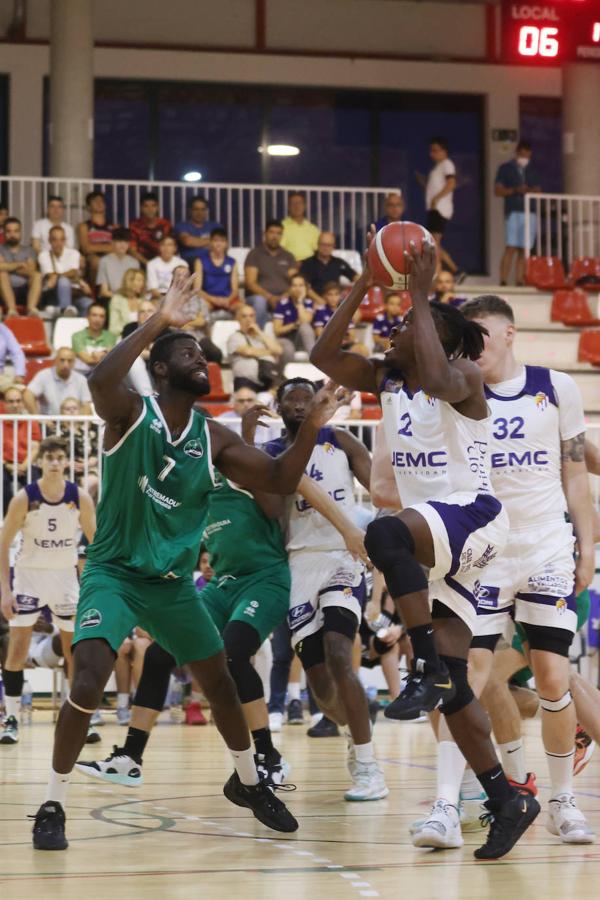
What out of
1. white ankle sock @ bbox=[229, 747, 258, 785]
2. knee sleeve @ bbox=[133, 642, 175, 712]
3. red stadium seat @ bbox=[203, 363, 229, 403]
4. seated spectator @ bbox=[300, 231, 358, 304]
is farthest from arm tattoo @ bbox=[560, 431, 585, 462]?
seated spectator @ bbox=[300, 231, 358, 304]

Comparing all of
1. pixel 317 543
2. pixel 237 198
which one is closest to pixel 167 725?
pixel 317 543

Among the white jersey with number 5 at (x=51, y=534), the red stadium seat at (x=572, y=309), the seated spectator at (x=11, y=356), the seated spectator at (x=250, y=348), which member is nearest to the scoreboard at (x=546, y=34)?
the red stadium seat at (x=572, y=309)

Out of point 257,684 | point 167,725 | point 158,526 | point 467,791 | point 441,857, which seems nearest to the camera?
point 441,857

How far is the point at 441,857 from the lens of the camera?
5.68m

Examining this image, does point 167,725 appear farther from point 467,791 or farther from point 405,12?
point 405,12

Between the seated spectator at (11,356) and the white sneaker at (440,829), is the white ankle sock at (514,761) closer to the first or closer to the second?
the white sneaker at (440,829)

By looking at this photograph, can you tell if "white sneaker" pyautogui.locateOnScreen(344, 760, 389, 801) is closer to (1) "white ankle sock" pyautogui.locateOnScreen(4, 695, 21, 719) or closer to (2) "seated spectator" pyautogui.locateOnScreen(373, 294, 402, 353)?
(1) "white ankle sock" pyautogui.locateOnScreen(4, 695, 21, 719)

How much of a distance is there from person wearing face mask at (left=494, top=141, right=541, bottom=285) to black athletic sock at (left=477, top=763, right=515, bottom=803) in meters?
16.2

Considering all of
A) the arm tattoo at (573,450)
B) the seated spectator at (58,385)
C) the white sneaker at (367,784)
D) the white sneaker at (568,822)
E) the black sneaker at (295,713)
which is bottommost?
the black sneaker at (295,713)

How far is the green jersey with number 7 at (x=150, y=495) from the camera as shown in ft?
20.0

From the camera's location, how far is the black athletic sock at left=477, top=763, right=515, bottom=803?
5590mm

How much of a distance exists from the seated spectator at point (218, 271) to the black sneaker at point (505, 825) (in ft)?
43.2

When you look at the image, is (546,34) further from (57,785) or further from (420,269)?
(57,785)

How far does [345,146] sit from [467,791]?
1728 cm
